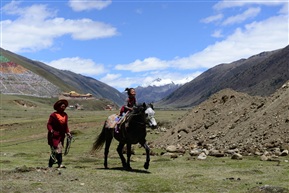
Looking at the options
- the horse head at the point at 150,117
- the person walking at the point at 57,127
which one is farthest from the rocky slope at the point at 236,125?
the person walking at the point at 57,127

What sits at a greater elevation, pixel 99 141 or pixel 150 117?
pixel 150 117

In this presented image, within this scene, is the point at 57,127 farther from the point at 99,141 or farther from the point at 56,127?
the point at 99,141

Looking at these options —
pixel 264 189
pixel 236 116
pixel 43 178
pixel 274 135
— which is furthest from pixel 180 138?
pixel 264 189

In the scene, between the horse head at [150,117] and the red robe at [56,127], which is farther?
the red robe at [56,127]

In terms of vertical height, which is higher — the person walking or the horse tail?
the person walking

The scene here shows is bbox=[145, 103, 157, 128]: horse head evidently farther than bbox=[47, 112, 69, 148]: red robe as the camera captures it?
No

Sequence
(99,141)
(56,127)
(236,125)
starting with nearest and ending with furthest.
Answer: (56,127) < (99,141) < (236,125)

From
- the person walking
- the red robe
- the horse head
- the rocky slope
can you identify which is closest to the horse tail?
the person walking

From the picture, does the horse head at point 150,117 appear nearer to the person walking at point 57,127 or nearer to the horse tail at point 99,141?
the person walking at point 57,127

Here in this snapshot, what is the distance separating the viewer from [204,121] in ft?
123

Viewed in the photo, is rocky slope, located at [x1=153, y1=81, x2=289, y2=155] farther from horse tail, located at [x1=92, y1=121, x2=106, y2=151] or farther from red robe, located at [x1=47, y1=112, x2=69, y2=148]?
red robe, located at [x1=47, y1=112, x2=69, y2=148]

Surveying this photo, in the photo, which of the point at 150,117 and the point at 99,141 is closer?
the point at 150,117

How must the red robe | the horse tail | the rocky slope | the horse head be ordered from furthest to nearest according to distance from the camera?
the rocky slope, the horse tail, the red robe, the horse head

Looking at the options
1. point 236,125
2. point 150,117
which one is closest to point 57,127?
point 150,117
